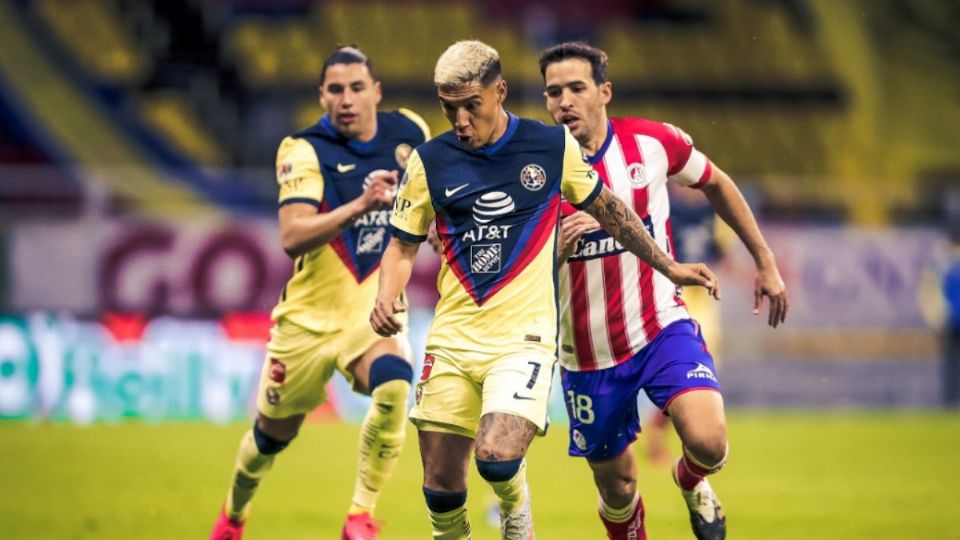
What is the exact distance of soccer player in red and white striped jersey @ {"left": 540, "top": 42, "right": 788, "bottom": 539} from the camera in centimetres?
717

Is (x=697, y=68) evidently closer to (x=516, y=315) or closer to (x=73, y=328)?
(x=73, y=328)

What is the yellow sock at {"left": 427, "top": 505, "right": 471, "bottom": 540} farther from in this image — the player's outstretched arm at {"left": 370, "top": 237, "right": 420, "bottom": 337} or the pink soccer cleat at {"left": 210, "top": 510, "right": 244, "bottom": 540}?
the pink soccer cleat at {"left": 210, "top": 510, "right": 244, "bottom": 540}

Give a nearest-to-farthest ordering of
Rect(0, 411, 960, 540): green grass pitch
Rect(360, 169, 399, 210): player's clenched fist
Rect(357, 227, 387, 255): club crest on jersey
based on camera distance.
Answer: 1. Rect(360, 169, 399, 210): player's clenched fist
2. Rect(357, 227, 387, 255): club crest on jersey
3. Rect(0, 411, 960, 540): green grass pitch

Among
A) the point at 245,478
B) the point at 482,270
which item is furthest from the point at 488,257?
the point at 245,478

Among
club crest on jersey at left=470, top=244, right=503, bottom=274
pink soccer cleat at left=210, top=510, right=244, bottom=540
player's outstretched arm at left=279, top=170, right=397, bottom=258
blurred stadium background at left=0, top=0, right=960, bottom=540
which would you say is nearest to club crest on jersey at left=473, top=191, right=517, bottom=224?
club crest on jersey at left=470, top=244, right=503, bottom=274

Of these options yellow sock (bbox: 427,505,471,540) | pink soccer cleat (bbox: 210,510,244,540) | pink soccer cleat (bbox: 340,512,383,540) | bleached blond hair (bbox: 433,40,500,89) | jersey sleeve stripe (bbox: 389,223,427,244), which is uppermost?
bleached blond hair (bbox: 433,40,500,89)

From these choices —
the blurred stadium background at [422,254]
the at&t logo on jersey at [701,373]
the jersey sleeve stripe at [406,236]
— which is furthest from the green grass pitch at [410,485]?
the jersey sleeve stripe at [406,236]

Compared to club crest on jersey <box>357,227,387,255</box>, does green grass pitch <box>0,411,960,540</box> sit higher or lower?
lower

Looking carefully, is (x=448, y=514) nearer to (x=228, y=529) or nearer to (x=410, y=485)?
(x=228, y=529)

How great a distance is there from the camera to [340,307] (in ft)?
26.4

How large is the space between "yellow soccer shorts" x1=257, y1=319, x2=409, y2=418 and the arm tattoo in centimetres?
179

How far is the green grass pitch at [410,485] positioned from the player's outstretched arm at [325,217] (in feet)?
7.71

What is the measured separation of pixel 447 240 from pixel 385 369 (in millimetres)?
1492

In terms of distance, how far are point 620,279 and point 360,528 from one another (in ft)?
6.30
